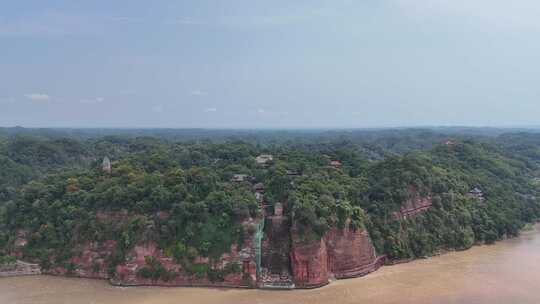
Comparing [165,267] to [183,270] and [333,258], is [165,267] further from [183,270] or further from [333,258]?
[333,258]

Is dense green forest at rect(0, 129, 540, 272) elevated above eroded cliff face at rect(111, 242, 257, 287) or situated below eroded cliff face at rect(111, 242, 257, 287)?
above

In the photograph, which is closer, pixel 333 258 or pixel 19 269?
pixel 333 258

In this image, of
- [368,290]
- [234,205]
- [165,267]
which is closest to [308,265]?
[368,290]

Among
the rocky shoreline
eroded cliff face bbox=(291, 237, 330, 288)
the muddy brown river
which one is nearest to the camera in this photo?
the muddy brown river

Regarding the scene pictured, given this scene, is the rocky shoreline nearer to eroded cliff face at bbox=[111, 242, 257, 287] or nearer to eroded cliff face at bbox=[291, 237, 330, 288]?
eroded cliff face at bbox=[111, 242, 257, 287]

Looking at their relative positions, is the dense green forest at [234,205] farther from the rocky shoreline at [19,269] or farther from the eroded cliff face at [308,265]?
the eroded cliff face at [308,265]

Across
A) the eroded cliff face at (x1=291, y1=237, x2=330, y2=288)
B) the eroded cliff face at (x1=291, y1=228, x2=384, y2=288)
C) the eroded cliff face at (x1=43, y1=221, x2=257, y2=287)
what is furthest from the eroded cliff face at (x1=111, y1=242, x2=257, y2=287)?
the eroded cliff face at (x1=291, y1=228, x2=384, y2=288)

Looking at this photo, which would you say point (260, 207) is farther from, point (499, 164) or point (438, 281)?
point (499, 164)
